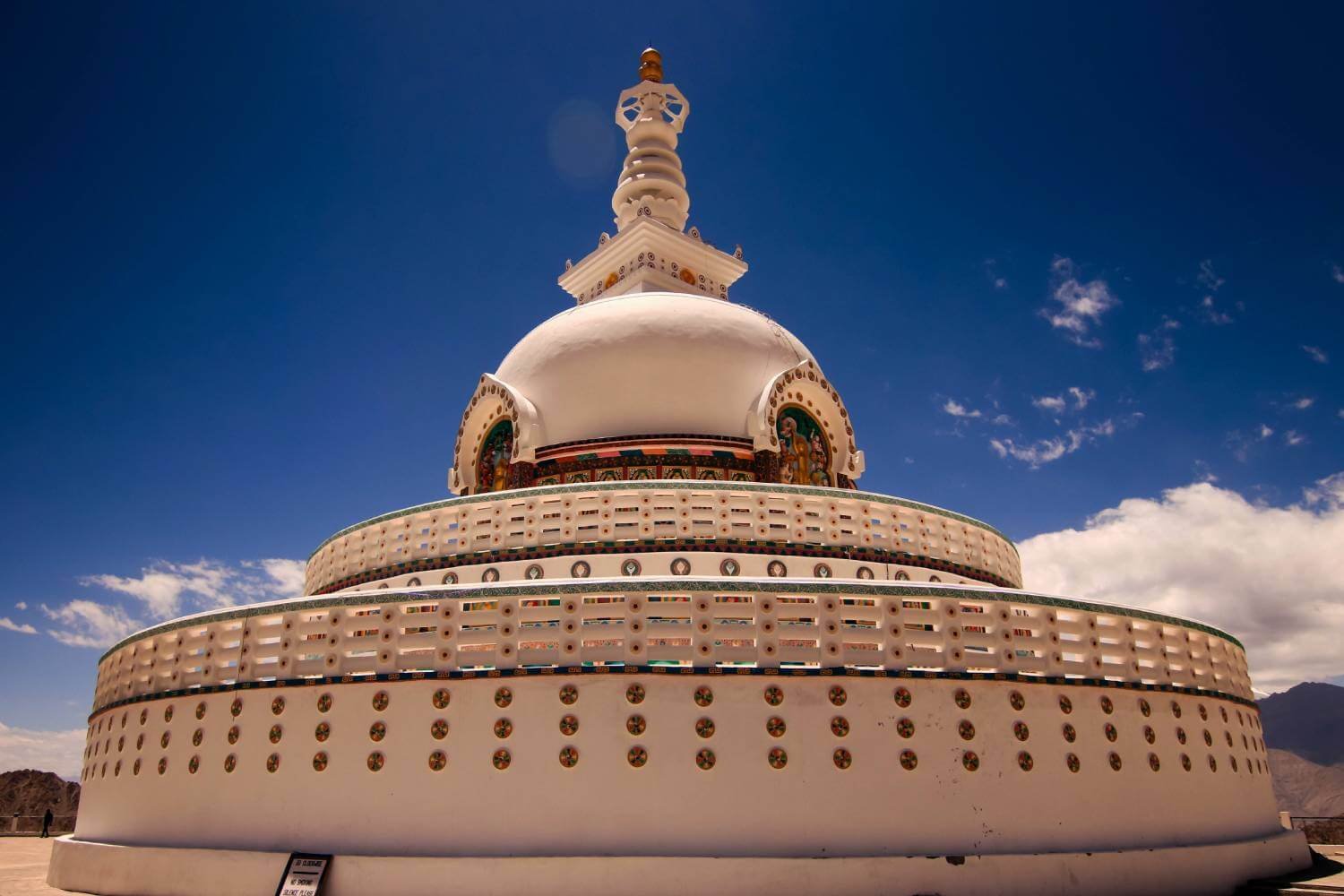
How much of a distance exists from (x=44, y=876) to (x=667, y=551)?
26.0ft

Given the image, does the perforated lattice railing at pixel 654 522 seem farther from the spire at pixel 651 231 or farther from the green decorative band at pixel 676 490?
the spire at pixel 651 231

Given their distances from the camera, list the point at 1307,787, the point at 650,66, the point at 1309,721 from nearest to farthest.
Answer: the point at 650,66 < the point at 1307,787 < the point at 1309,721

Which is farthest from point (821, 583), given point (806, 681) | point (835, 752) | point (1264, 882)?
point (1264, 882)

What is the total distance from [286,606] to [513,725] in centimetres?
277

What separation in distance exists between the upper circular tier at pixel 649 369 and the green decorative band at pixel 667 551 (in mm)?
4120

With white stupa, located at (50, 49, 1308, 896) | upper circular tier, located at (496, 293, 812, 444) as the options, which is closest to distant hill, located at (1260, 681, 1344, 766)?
upper circular tier, located at (496, 293, 812, 444)

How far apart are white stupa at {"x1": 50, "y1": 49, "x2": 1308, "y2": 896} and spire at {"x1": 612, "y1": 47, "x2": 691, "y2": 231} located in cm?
1482

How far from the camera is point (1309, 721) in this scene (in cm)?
7031

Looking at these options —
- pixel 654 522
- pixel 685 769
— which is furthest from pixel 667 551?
pixel 685 769

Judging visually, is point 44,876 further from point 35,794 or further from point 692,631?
point 35,794

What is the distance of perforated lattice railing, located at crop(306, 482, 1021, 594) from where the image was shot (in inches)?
476

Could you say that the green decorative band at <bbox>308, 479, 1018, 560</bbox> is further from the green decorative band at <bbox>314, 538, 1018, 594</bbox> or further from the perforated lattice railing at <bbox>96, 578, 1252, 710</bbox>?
the perforated lattice railing at <bbox>96, 578, 1252, 710</bbox>

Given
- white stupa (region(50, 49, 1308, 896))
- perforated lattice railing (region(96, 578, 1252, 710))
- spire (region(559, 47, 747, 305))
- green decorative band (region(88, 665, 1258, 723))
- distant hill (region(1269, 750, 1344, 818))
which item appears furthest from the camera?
distant hill (region(1269, 750, 1344, 818))

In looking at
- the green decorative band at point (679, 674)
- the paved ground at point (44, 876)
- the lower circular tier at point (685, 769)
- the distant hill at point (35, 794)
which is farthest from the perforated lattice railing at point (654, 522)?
the distant hill at point (35, 794)
